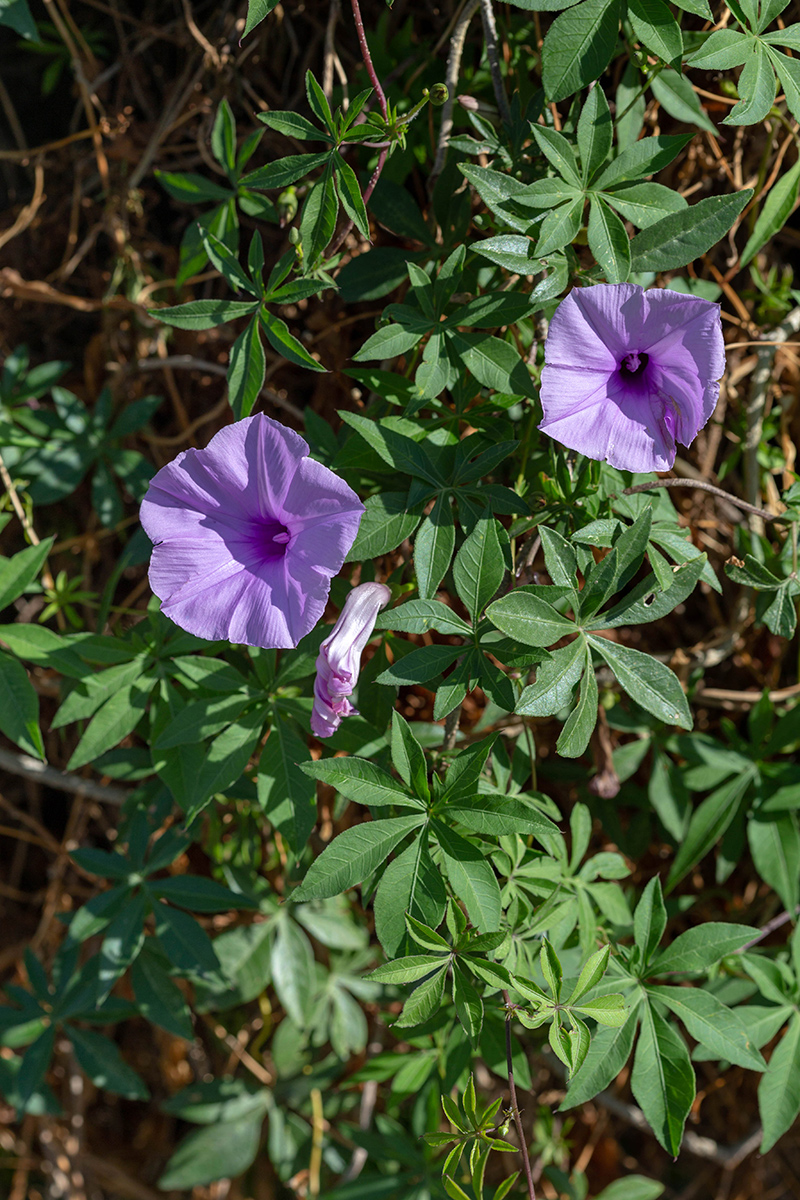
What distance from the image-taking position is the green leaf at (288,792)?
50.3 inches

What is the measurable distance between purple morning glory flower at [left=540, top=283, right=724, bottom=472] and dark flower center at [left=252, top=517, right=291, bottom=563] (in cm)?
38

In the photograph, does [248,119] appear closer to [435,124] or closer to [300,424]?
[435,124]

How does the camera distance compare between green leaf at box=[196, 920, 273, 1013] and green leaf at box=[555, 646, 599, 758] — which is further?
Result: green leaf at box=[196, 920, 273, 1013]

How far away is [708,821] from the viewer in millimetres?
1624

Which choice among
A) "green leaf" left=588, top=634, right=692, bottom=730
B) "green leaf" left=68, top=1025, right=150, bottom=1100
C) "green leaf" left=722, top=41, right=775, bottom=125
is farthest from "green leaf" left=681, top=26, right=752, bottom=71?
"green leaf" left=68, top=1025, right=150, bottom=1100

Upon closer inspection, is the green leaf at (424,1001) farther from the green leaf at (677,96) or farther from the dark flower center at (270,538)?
the green leaf at (677,96)

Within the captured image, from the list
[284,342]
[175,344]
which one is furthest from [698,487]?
[175,344]

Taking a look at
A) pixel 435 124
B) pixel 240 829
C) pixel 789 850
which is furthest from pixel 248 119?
pixel 789 850

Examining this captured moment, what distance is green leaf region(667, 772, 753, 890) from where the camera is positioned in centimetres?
162

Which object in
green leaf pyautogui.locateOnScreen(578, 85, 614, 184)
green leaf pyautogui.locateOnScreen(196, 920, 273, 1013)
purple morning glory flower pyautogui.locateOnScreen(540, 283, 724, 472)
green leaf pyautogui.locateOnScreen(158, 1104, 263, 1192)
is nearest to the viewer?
purple morning glory flower pyautogui.locateOnScreen(540, 283, 724, 472)

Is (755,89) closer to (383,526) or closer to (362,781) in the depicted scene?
(383,526)

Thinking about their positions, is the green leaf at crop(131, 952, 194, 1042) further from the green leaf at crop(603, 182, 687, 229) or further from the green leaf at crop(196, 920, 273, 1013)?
the green leaf at crop(603, 182, 687, 229)

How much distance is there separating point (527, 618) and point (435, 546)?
0.62ft

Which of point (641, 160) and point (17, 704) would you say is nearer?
point (641, 160)
